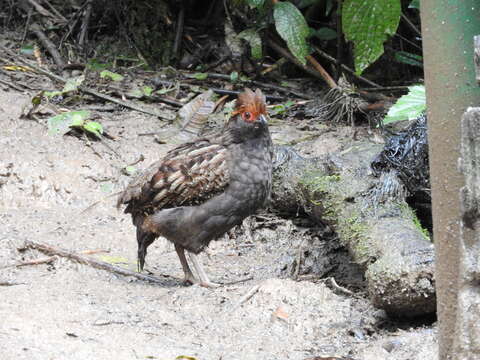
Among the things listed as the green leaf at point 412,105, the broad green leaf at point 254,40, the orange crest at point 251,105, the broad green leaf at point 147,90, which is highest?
the green leaf at point 412,105

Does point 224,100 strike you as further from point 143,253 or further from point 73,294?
point 73,294

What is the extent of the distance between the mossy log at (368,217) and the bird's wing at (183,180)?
862 mm

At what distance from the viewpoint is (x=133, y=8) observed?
930cm

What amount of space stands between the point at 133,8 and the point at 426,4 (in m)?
7.36

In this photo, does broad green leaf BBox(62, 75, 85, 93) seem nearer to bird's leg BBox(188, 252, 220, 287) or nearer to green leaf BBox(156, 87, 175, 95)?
green leaf BBox(156, 87, 175, 95)

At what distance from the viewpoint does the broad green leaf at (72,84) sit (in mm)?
8031

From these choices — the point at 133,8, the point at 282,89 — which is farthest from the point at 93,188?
the point at 133,8

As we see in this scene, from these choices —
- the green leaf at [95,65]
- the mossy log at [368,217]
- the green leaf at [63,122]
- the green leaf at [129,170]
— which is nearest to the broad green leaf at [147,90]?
the green leaf at [95,65]

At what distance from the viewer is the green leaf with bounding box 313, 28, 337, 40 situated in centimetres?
823

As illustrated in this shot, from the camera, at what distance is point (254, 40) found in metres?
8.06

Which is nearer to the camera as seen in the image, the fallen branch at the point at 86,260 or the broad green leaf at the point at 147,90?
the fallen branch at the point at 86,260

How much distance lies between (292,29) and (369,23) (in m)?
2.02

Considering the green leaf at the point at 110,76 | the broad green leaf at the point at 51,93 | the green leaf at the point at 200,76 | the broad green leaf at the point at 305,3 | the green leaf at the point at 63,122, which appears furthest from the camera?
the green leaf at the point at 200,76

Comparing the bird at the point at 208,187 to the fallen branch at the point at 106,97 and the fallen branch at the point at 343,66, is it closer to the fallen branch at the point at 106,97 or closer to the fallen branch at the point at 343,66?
the fallen branch at the point at 106,97
